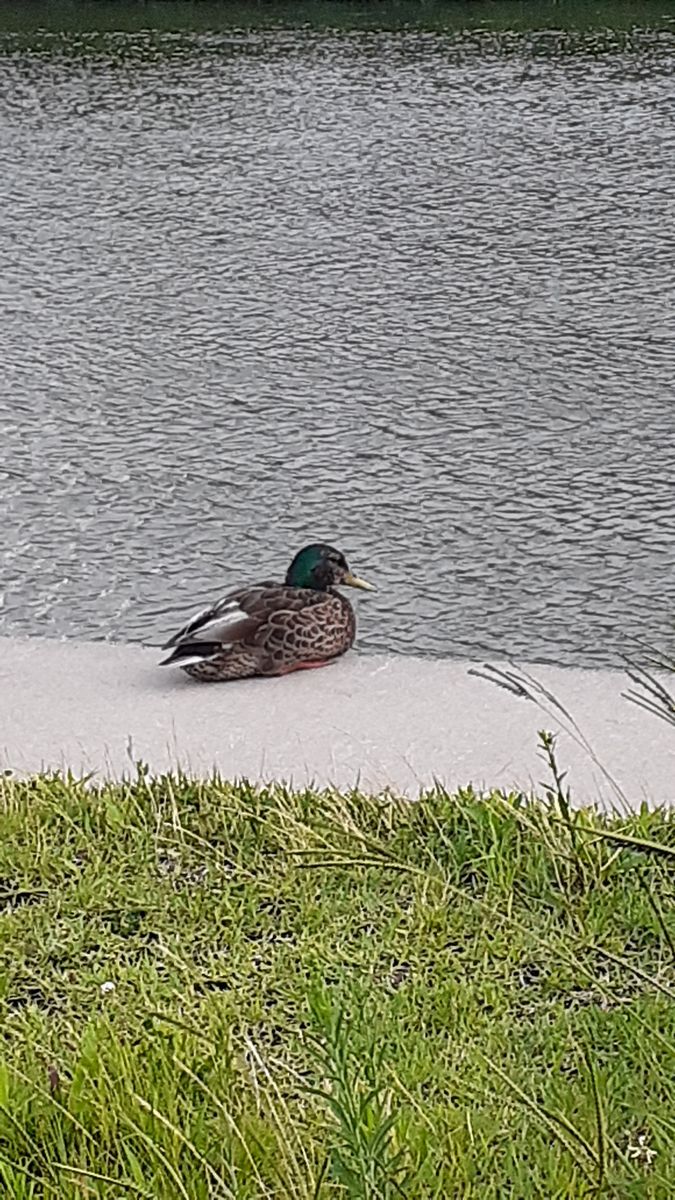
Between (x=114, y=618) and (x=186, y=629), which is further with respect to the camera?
(x=114, y=618)

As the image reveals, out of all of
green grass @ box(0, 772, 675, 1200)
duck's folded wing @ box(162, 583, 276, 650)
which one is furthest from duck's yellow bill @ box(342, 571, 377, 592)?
green grass @ box(0, 772, 675, 1200)

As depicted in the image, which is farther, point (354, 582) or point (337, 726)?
point (354, 582)

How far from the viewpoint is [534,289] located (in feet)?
22.5

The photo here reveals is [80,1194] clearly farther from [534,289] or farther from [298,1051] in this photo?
[534,289]

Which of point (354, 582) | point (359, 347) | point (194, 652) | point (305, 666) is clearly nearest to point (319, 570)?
point (354, 582)

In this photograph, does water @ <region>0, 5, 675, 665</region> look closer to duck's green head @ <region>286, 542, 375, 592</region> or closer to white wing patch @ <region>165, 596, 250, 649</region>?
duck's green head @ <region>286, 542, 375, 592</region>

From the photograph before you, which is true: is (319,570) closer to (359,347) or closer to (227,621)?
(227,621)

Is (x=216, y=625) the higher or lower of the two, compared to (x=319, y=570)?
lower

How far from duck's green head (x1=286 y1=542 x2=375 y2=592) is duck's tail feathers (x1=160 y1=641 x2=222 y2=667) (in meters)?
0.32

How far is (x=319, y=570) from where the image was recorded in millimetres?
3846

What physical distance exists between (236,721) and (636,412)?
8.13 feet

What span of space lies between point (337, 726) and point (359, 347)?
3.23 meters

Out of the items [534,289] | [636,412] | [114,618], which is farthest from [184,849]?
[534,289]

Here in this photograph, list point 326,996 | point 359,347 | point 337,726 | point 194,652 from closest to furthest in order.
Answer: point 326,996
point 337,726
point 194,652
point 359,347
